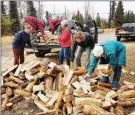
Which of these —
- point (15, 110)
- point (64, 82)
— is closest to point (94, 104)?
point (64, 82)

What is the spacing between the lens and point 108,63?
6.60 m

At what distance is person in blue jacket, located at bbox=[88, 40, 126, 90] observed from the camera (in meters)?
6.21

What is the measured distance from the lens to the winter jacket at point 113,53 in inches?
245

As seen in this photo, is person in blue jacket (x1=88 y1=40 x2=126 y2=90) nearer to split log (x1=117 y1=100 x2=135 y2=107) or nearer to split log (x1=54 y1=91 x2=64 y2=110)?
split log (x1=117 y1=100 x2=135 y2=107)

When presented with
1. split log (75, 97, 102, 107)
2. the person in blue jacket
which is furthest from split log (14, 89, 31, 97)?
the person in blue jacket

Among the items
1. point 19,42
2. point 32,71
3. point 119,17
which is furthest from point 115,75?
point 119,17

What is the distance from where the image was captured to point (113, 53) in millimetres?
6250

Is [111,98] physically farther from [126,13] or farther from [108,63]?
[126,13]

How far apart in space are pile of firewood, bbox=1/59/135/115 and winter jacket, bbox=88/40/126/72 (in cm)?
47

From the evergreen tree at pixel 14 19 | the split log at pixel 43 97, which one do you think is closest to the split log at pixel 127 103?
the split log at pixel 43 97

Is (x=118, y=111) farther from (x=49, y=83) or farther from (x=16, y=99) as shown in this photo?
(x=16, y=99)

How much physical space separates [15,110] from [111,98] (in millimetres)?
1764

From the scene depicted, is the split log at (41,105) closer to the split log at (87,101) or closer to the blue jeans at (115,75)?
the split log at (87,101)

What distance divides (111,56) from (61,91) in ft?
3.68
